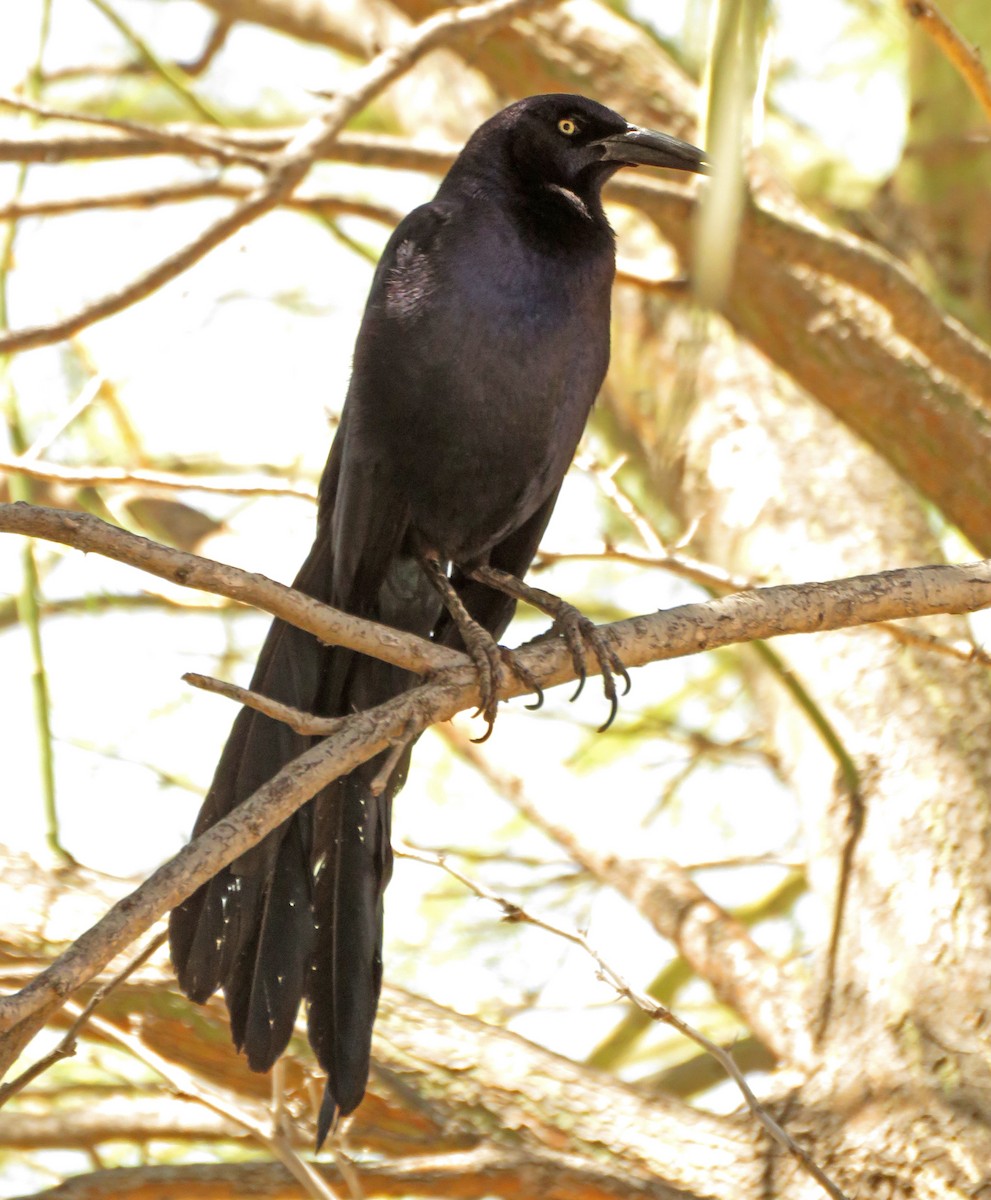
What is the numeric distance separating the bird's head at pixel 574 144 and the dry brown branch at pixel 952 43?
69 centimetres

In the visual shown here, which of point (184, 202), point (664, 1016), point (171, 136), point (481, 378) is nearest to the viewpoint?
point (664, 1016)

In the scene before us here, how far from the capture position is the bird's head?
306 cm

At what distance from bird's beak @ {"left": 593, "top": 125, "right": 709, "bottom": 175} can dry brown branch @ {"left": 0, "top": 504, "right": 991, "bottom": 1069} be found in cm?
113

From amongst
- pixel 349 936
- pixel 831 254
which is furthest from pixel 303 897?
pixel 831 254

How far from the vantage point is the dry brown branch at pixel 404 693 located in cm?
147

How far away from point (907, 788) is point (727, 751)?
Result: 1246 mm

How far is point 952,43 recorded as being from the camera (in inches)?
92.4

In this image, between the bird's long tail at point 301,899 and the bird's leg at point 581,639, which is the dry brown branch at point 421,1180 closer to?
the bird's long tail at point 301,899

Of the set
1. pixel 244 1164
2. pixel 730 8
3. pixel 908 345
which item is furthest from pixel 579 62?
pixel 730 8

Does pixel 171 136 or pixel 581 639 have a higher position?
pixel 171 136

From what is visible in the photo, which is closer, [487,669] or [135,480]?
[487,669]

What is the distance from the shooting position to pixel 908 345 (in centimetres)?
355

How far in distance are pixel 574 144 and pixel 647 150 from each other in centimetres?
16

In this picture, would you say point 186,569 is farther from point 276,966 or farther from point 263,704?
point 276,966
